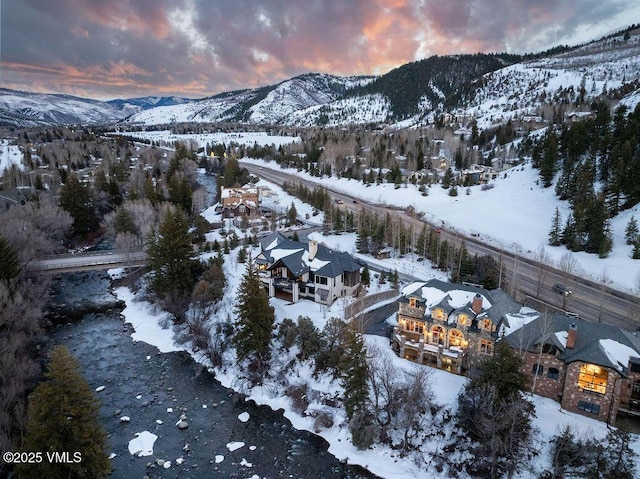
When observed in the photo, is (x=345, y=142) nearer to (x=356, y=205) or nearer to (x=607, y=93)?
(x=356, y=205)

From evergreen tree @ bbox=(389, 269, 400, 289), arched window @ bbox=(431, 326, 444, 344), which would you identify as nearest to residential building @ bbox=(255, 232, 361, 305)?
evergreen tree @ bbox=(389, 269, 400, 289)

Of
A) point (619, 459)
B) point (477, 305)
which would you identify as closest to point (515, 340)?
point (477, 305)

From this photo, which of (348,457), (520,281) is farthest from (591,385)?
(520,281)

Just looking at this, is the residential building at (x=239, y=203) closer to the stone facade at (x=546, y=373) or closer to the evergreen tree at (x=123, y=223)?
the evergreen tree at (x=123, y=223)

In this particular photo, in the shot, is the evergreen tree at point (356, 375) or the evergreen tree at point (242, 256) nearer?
the evergreen tree at point (356, 375)

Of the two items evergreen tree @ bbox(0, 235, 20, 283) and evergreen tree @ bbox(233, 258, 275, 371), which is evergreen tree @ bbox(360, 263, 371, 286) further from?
evergreen tree @ bbox(0, 235, 20, 283)

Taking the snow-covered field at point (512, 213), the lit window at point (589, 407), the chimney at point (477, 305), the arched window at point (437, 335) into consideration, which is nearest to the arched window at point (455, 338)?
the arched window at point (437, 335)
